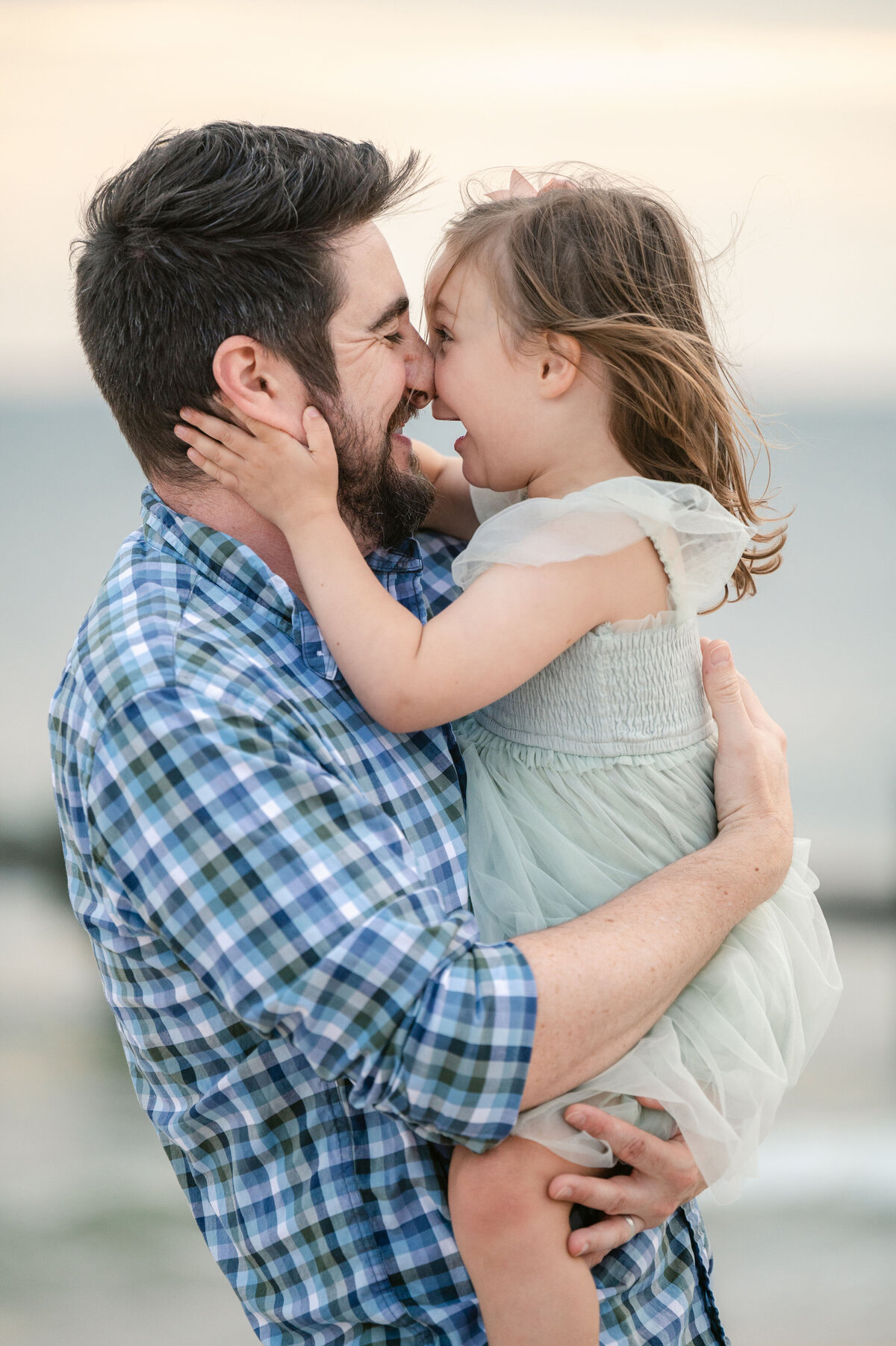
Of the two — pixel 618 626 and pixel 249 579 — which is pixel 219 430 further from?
pixel 618 626

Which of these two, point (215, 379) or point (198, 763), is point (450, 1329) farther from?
point (215, 379)

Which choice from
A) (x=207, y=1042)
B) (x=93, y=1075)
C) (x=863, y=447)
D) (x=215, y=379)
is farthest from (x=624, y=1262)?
(x=863, y=447)

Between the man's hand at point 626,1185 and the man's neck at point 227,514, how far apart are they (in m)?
0.63

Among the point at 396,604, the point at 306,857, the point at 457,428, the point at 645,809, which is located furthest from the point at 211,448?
the point at 457,428

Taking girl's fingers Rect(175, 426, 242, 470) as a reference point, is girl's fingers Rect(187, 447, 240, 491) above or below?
below

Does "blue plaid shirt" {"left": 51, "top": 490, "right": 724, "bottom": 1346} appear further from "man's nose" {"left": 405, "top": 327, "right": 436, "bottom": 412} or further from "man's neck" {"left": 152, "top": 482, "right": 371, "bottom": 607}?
"man's nose" {"left": 405, "top": 327, "right": 436, "bottom": 412}

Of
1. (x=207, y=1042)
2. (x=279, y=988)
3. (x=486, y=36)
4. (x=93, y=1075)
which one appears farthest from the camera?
(x=93, y=1075)

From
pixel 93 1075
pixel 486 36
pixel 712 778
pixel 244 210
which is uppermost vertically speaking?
pixel 486 36

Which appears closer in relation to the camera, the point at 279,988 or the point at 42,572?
the point at 279,988

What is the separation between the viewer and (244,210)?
116 cm

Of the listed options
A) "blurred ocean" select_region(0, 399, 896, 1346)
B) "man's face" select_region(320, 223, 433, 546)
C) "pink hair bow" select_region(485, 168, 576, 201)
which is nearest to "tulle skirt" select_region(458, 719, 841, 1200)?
"man's face" select_region(320, 223, 433, 546)

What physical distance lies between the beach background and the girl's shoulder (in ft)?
5.12

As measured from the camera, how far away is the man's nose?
1.34 metres

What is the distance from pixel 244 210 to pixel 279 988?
82 centimetres
